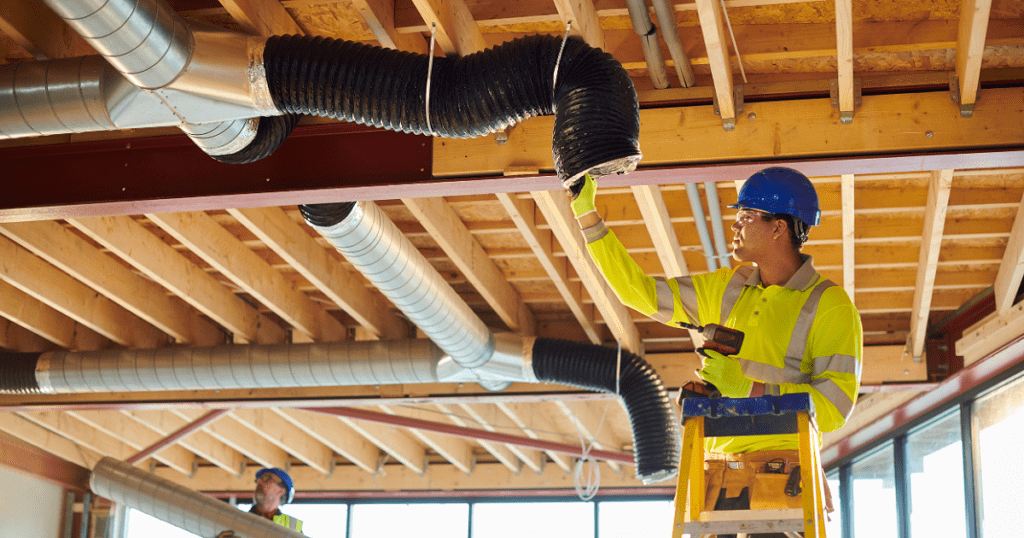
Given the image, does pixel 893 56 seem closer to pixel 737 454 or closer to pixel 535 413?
pixel 737 454

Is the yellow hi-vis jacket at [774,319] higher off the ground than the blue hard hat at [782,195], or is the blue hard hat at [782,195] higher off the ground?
the blue hard hat at [782,195]

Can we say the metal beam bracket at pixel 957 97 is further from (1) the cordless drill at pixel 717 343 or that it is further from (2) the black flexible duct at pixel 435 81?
(1) the cordless drill at pixel 717 343

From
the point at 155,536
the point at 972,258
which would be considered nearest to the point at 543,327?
the point at 972,258

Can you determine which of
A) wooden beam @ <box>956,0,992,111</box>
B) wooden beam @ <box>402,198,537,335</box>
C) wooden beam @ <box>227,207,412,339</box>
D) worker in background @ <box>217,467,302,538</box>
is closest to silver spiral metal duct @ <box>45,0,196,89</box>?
wooden beam @ <box>402,198,537,335</box>

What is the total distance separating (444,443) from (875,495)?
446 centimetres

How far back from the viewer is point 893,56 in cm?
463

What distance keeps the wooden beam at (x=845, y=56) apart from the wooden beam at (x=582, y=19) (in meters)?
0.98

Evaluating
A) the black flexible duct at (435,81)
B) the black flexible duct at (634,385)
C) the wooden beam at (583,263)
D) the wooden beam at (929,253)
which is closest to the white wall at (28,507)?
the black flexible duct at (634,385)

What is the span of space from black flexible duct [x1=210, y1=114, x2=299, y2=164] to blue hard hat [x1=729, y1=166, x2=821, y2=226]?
2.30 meters

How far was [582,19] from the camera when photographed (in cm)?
410

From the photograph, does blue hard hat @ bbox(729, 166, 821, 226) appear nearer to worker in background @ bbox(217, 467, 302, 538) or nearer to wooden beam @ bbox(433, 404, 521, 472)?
worker in background @ bbox(217, 467, 302, 538)

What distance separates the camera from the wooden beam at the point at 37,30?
172 inches

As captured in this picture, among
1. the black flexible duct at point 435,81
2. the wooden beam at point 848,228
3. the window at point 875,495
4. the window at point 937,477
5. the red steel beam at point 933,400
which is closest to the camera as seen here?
the black flexible duct at point 435,81

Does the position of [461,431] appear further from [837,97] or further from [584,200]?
[584,200]
